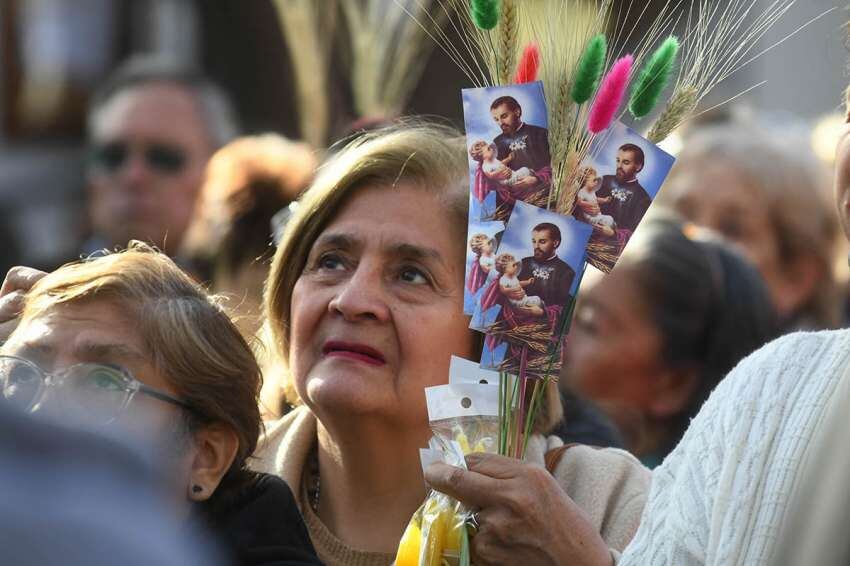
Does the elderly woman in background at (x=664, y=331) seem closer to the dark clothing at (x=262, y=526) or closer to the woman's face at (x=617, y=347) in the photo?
the woman's face at (x=617, y=347)

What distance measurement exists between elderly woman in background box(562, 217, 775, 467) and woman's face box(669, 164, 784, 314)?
2.85 feet

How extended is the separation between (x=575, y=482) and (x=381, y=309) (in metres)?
0.50

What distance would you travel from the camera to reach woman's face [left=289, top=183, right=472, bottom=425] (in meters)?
3.01

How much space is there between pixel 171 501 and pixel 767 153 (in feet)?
11.8

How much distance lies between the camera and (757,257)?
562 centimetres

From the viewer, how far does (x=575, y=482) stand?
307 cm

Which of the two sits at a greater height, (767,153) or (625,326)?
(767,153)

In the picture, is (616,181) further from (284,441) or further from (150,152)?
(150,152)

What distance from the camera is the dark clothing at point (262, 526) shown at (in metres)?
2.66

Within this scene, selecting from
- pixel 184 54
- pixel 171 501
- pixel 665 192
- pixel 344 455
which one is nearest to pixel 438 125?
pixel 344 455

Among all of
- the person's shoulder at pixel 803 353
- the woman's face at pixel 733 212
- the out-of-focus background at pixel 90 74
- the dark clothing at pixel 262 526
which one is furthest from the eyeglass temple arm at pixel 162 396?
the out-of-focus background at pixel 90 74

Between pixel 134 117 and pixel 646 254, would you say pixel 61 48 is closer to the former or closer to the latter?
pixel 134 117

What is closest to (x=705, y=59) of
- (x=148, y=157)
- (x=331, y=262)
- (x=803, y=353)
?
(x=803, y=353)

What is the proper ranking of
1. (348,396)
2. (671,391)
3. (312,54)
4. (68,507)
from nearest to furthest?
(68,507) → (348,396) → (671,391) → (312,54)
